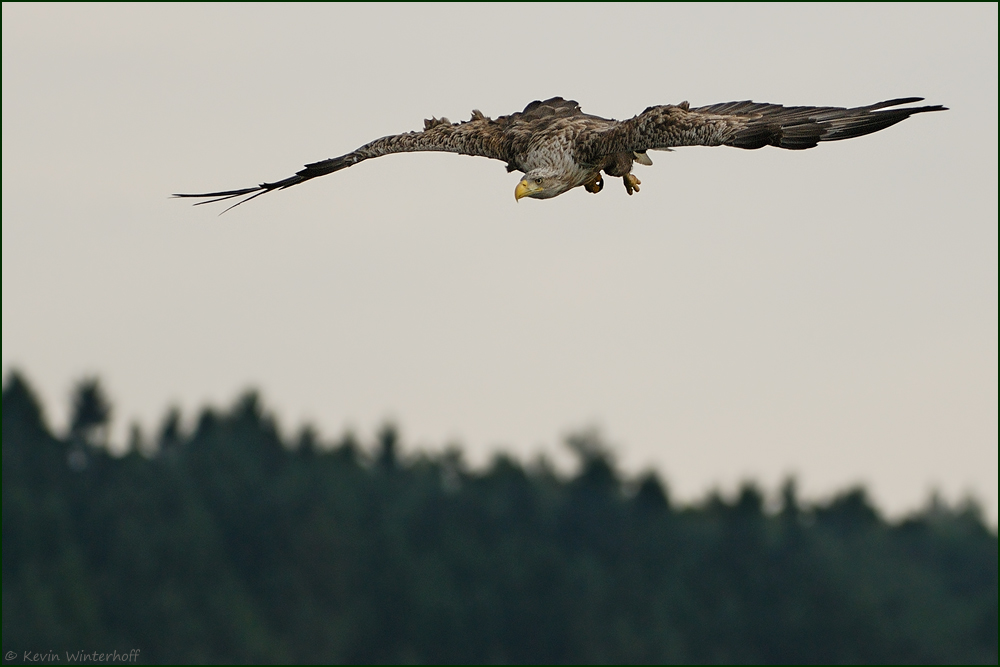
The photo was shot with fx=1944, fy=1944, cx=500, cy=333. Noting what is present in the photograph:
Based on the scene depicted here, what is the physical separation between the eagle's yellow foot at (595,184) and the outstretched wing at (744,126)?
974 mm

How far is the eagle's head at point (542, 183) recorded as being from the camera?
2459 cm

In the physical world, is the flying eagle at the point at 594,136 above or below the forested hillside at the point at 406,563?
above

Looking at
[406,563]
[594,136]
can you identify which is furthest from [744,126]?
[406,563]

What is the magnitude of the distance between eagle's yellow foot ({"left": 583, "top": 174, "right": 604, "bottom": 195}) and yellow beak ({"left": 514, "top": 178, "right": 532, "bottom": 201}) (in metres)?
1.45

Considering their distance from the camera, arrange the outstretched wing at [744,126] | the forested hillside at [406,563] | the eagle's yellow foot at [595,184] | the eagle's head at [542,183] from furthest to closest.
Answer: the forested hillside at [406,563]
the eagle's yellow foot at [595,184]
the eagle's head at [542,183]
the outstretched wing at [744,126]

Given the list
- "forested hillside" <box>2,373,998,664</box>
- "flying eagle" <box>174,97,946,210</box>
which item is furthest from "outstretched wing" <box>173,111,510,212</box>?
"forested hillside" <box>2,373,998,664</box>

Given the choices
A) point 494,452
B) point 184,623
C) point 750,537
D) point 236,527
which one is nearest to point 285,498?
point 236,527

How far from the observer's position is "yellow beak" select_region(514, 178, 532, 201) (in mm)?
24448

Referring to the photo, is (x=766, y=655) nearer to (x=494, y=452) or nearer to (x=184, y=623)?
(x=494, y=452)

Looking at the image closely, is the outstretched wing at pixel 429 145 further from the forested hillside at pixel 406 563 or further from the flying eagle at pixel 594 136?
the forested hillside at pixel 406 563

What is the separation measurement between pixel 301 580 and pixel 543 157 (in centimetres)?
10725

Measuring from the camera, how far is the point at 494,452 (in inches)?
5940

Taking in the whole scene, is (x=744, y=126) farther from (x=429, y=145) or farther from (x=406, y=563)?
(x=406, y=563)

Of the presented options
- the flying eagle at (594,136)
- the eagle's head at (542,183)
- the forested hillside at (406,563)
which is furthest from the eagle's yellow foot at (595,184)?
the forested hillside at (406,563)
